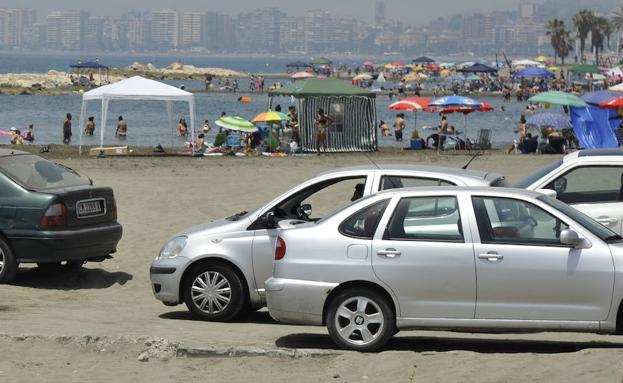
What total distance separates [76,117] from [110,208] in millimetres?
47065

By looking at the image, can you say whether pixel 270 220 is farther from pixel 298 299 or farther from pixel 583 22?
pixel 583 22

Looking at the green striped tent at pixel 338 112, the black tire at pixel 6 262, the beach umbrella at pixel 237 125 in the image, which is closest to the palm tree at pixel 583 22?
the green striped tent at pixel 338 112

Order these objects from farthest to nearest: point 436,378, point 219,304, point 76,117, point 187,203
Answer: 1. point 76,117
2. point 187,203
3. point 219,304
4. point 436,378

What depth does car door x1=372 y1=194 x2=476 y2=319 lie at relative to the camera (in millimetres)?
9328

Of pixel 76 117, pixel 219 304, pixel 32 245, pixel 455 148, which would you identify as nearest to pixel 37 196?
pixel 32 245

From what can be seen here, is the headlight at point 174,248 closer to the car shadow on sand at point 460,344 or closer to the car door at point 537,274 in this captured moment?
the car shadow on sand at point 460,344

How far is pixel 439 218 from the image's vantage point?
952 centimetres

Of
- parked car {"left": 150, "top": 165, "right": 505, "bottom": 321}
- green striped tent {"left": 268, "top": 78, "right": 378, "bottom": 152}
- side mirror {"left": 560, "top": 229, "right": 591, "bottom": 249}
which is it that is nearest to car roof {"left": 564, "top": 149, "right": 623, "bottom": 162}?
parked car {"left": 150, "top": 165, "right": 505, "bottom": 321}

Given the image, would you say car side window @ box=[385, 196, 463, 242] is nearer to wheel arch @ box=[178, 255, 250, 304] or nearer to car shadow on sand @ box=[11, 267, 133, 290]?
wheel arch @ box=[178, 255, 250, 304]

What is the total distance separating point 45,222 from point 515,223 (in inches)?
229

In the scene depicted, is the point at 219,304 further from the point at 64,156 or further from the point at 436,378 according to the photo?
the point at 64,156

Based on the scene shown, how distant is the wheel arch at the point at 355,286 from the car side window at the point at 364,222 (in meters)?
0.37

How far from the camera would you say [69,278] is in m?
14.5

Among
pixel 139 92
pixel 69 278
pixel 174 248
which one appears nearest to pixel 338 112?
pixel 139 92
